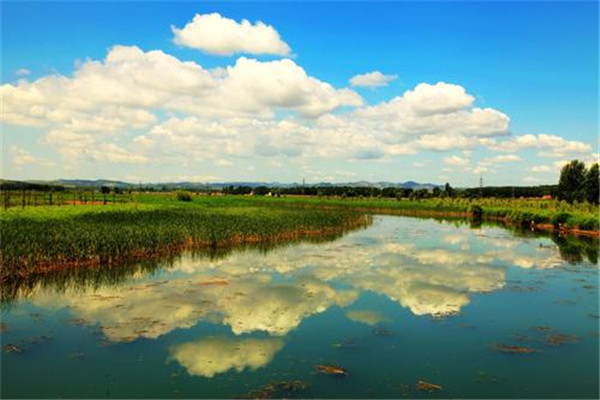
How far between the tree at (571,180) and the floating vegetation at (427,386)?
59.6 m

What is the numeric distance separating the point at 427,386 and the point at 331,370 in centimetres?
194

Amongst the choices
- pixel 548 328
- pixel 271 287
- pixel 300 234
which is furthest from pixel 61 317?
pixel 300 234

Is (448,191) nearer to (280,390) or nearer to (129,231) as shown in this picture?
(129,231)

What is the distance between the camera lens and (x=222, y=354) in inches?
421

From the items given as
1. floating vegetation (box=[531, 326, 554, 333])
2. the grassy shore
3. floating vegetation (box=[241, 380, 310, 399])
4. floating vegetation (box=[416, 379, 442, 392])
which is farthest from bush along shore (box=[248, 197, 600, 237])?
floating vegetation (box=[241, 380, 310, 399])

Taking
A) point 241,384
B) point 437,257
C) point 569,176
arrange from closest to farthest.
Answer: point 241,384 → point 437,257 → point 569,176

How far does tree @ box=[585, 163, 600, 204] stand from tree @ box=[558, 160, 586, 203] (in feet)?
3.61

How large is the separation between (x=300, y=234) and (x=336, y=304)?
2052cm

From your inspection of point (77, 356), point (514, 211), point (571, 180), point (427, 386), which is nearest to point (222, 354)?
point (77, 356)

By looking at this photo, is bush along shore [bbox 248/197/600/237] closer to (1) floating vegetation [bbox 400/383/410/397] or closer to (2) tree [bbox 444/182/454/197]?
(2) tree [bbox 444/182/454/197]

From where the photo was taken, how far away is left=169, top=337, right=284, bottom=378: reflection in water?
994 centimetres

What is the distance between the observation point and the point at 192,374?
31.5 ft

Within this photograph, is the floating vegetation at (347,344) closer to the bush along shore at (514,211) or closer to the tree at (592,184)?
the bush along shore at (514,211)

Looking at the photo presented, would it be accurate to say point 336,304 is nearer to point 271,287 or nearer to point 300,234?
point 271,287
